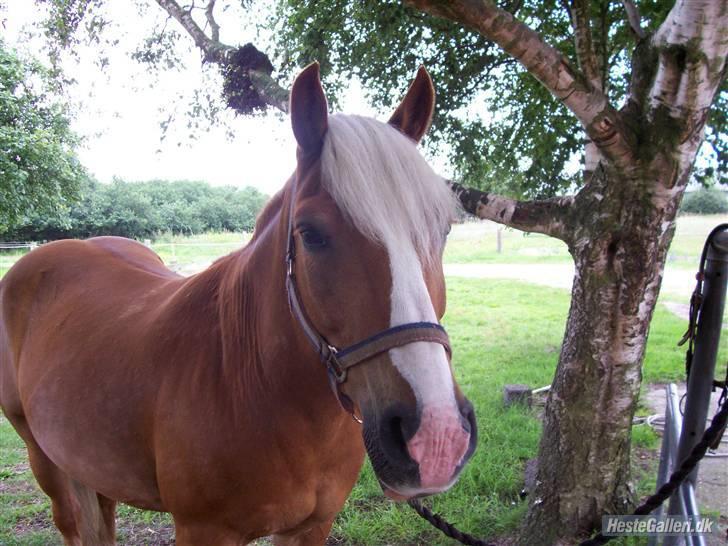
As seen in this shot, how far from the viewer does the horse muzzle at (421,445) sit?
0.99m

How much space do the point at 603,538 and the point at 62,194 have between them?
38.7 ft

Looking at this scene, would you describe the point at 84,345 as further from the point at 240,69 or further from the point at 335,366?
the point at 240,69

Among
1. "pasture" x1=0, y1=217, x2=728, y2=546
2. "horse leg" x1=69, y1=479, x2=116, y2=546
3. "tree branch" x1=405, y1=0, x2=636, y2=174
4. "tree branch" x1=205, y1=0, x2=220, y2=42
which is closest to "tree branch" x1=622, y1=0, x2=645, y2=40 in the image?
"tree branch" x1=405, y1=0, x2=636, y2=174

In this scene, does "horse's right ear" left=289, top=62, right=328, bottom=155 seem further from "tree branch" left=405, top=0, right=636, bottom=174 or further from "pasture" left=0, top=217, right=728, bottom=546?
"tree branch" left=405, top=0, right=636, bottom=174

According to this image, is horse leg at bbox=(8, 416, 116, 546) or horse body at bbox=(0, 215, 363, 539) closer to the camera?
horse body at bbox=(0, 215, 363, 539)

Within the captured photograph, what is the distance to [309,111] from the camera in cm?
129

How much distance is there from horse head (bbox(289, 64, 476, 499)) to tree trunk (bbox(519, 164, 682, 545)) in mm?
1481

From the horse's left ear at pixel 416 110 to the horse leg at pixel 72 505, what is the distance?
2521 mm

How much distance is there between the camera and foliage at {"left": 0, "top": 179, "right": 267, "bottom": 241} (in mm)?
7992

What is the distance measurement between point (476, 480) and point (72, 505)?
261 centimetres

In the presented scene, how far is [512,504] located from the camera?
3.21 metres

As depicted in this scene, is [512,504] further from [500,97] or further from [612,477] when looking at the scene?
[500,97]

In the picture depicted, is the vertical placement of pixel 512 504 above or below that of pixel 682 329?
below

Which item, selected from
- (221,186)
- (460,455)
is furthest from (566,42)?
(221,186)
